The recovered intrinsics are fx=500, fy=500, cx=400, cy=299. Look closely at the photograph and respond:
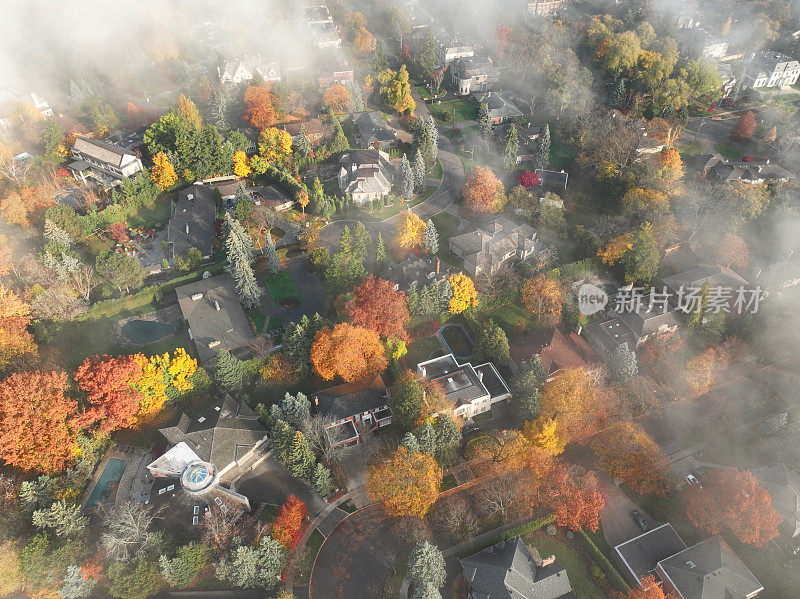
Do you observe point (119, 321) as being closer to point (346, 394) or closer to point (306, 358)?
point (306, 358)

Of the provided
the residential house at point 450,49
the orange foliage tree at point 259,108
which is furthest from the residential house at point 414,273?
the residential house at point 450,49

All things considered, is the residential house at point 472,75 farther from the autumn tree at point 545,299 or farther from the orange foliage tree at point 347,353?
the orange foliage tree at point 347,353

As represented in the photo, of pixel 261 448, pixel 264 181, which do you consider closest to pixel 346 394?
pixel 261 448

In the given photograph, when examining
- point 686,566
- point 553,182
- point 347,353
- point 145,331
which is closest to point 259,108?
point 145,331

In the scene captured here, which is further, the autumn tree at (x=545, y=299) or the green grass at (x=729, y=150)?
the green grass at (x=729, y=150)

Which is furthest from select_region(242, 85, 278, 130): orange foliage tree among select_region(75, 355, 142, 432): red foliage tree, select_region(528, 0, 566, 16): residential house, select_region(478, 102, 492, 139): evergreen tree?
select_region(528, 0, 566, 16): residential house

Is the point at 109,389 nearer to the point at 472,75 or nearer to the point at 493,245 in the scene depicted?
the point at 493,245
